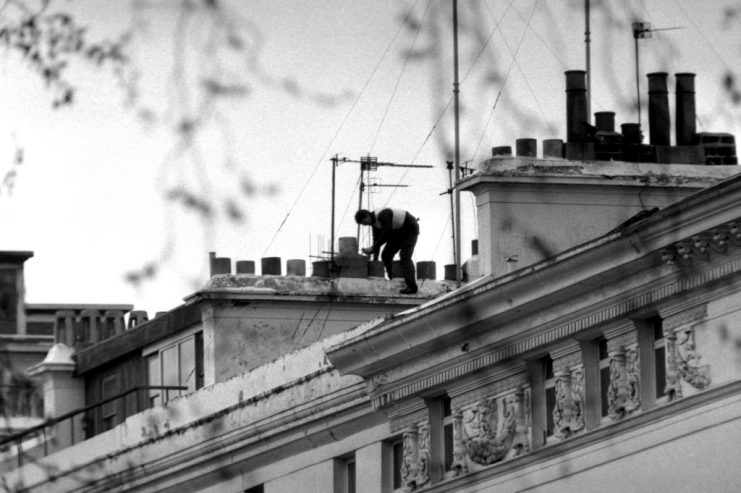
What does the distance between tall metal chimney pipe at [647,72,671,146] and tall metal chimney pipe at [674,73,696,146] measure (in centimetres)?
22

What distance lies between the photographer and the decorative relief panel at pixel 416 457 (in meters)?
32.8

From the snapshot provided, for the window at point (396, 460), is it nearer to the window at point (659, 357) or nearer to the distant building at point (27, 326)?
the distant building at point (27, 326)

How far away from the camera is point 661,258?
2712 cm

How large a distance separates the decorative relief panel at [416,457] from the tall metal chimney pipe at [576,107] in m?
7.74

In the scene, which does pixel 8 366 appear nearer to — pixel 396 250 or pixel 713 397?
pixel 713 397

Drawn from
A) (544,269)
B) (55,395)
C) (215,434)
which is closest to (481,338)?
(544,269)

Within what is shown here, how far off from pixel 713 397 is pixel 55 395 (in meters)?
28.0

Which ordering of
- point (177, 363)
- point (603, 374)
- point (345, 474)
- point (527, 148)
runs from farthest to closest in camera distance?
point (177, 363), point (527, 148), point (345, 474), point (603, 374)

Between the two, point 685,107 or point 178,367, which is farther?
point 178,367

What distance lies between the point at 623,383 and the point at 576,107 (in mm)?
11943

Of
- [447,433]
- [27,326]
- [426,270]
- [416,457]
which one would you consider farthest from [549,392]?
[27,326]

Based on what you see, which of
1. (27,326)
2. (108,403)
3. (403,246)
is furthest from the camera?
(27,326)

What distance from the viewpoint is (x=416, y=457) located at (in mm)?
33031

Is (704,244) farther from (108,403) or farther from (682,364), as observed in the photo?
(108,403)
